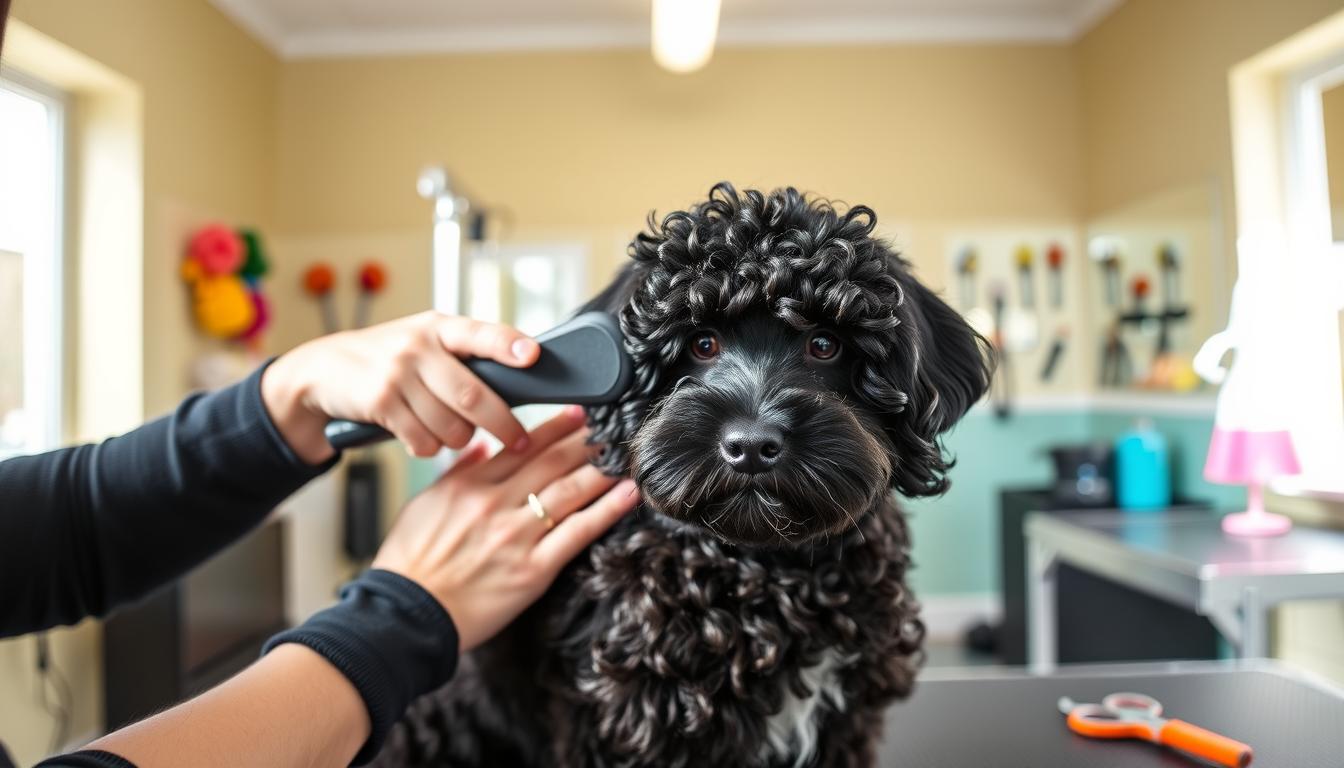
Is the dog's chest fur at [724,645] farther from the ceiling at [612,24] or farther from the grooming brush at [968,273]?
the ceiling at [612,24]

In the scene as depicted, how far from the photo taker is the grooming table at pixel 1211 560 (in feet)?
6.89

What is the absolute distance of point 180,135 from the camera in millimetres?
3785

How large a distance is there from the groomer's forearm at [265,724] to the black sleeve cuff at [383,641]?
0.04ft

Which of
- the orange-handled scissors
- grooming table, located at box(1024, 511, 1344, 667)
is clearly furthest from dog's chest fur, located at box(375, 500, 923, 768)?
grooming table, located at box(1024, 511, 1344, 667)

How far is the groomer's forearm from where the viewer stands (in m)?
0.61

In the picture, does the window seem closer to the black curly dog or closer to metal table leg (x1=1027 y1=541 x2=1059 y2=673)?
the black curly dog

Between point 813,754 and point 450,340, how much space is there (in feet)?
2.02

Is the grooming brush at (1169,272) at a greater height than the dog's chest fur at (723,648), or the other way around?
the grooming brush at (1169,272)

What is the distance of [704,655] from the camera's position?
2.93 feet

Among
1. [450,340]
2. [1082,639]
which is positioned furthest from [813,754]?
[1082,639]

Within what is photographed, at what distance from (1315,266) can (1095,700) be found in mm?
1049

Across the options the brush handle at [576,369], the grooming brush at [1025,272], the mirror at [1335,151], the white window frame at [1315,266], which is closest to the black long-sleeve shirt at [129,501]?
the brush handle at [576,369]

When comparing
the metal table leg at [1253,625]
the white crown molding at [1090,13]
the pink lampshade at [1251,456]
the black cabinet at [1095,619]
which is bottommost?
the black cabinet at [1095,619]

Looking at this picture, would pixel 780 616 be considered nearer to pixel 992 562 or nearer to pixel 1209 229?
pixel 1209 229
